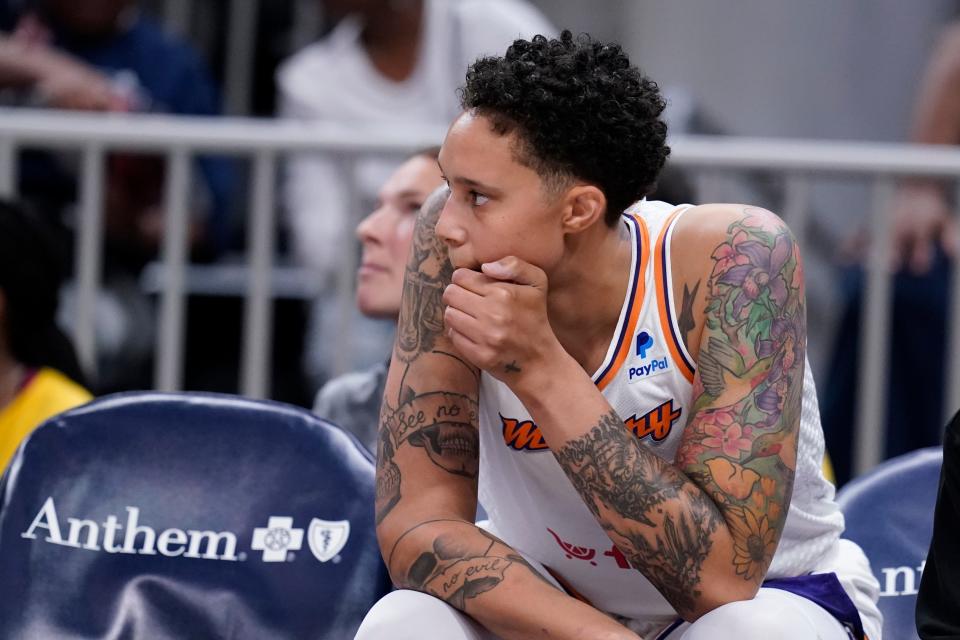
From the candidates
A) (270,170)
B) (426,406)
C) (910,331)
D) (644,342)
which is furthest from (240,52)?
(644,342)

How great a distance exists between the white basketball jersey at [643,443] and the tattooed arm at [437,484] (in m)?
0.09

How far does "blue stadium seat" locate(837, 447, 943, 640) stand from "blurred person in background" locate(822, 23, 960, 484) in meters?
1.42

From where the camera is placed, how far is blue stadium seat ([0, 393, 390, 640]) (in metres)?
2.54

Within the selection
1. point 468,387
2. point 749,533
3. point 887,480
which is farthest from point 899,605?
point 468,387

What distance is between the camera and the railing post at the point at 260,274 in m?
4.18

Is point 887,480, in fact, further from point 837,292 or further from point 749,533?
point 837,292

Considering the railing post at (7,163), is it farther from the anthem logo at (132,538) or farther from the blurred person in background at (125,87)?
the anthem logo at (132,538)

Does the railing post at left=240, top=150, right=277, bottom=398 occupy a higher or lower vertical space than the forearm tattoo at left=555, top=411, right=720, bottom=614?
lower

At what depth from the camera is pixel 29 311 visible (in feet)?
12.1

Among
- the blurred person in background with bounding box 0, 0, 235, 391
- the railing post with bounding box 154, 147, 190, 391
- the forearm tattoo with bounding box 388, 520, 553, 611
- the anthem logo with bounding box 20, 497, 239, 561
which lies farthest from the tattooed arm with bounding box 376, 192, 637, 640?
the blurred person in background with bounding box 0, 0, 235, 391

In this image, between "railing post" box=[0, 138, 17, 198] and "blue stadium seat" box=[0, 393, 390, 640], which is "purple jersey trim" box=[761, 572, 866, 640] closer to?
"blue stadium seat" box=[0, 393, 390, 640]

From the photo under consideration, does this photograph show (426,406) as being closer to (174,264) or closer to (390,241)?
(390,241)

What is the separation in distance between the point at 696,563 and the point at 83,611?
3.36 ft

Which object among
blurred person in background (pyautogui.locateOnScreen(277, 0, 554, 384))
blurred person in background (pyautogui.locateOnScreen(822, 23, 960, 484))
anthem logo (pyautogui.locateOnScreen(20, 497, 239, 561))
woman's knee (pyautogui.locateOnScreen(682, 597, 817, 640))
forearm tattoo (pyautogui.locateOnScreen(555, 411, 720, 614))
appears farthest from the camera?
blurred person in background (pyautogui.locateOnScreen(277, 0, 554, 384))
